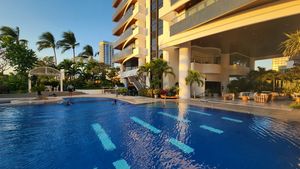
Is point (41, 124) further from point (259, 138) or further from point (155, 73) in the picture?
point (155, 73)

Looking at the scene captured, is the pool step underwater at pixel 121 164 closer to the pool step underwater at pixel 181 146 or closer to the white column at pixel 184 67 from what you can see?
the pool step underwater at pixel 181 146

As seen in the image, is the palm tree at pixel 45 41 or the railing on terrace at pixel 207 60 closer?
the railing on terrace at pixel 207 60

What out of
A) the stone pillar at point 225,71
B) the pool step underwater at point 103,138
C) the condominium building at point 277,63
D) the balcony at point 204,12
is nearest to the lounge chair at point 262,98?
the balcony at point 204,12

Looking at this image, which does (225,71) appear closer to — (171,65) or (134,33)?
(171,65)

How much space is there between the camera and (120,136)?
7.63m

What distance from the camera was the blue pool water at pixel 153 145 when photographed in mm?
5090

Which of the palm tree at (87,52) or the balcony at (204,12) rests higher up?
the palm tree at (87,52)

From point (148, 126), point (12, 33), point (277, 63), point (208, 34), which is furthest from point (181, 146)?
point (12, 33)

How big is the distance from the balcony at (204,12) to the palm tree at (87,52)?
99.6 ft

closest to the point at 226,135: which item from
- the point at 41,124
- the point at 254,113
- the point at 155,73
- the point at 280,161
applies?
the point at 280,161

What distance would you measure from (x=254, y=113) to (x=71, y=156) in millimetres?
10466

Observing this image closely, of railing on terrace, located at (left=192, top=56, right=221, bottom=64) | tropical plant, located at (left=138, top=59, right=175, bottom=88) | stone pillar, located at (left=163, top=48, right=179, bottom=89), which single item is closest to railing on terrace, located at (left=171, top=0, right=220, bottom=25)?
tropical plant, located at (left=138, top=59, right=175, bottom=88)

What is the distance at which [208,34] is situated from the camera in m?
15.9

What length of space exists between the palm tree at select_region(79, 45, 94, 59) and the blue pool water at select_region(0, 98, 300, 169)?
3670cm
